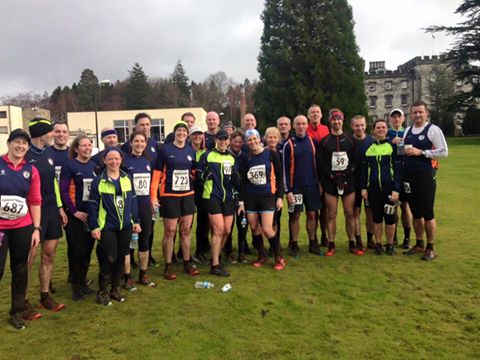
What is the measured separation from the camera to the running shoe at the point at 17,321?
13.8 ft

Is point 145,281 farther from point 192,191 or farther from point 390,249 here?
point 390,249

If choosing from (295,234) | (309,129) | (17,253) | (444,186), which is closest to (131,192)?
(17,253)

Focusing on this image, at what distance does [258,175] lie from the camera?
225 inches

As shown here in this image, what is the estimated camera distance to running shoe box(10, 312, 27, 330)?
165 inches

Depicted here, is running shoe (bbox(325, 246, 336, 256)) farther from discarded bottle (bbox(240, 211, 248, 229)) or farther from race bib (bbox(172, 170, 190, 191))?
race bib (bbox(172, 170, 190, 191))

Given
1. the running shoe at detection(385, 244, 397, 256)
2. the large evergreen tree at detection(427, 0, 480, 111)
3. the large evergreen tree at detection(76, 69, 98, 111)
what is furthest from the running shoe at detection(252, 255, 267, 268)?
the large evergreen tree at detection(76, 69, 98, 111)

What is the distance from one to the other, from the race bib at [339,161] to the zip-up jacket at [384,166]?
1.19ft

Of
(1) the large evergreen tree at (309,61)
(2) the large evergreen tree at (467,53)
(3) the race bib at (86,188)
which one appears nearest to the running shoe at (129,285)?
(3) the race bib at (86,188)

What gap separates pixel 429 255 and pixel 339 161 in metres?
1.93

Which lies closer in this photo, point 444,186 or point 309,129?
point 309,129

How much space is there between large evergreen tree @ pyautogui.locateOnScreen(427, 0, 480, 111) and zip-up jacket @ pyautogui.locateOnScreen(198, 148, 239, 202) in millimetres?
40708

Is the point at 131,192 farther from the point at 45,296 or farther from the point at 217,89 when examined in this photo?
the point at 217,89

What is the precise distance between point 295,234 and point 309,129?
1.76 metres

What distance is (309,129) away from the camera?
6742mm
